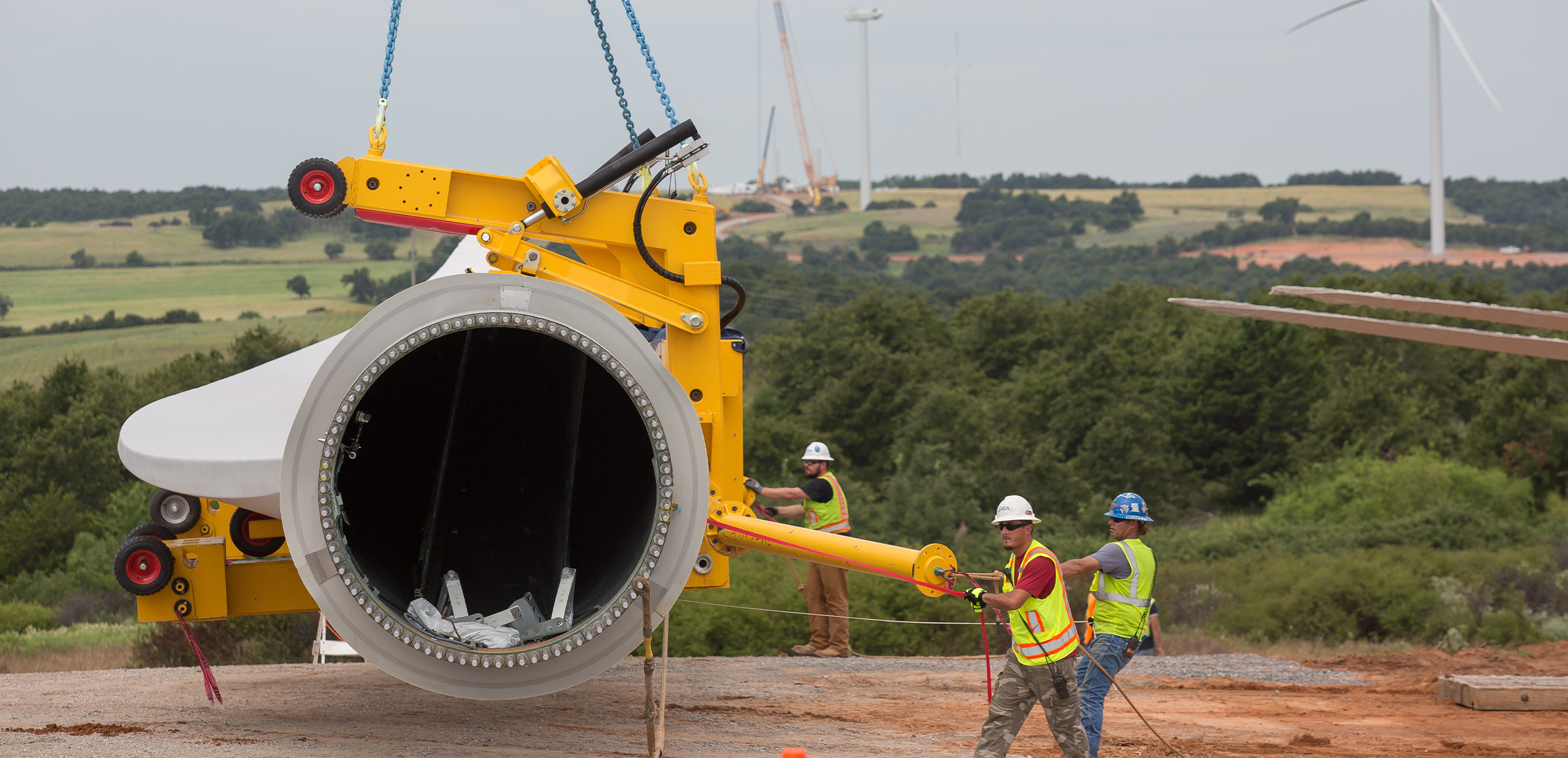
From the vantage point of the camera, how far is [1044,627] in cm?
797

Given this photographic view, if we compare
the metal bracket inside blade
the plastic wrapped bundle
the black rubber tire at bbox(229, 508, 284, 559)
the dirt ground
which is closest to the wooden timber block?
the metal bracket inside blade

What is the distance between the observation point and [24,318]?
281 feet

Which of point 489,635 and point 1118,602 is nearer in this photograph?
point 489,635

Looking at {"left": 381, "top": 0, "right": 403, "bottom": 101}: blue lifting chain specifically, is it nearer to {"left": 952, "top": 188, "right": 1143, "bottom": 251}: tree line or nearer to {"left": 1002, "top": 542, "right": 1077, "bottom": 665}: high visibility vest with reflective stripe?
{"left": 1002, "top": 542, "right": 1077, "bottom": 665}: high visibility vest with reflective stripe

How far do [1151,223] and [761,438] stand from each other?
14521 cm

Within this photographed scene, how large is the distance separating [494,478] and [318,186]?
2722mm

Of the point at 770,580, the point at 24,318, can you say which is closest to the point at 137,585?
the point at 770,580

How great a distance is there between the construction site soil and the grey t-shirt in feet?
5.23

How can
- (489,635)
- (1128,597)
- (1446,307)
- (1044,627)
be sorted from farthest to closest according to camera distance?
(1128,597), (489,635), (1044,627), (1446,307)

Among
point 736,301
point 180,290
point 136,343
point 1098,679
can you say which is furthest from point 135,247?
point 1098,679

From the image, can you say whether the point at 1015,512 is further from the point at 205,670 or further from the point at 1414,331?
the point at 205,670

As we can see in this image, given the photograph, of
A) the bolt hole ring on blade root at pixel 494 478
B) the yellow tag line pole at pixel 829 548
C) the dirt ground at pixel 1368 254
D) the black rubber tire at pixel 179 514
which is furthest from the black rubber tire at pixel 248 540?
the dirt ground at pixel 1368 254

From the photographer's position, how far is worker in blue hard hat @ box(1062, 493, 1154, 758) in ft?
28.6

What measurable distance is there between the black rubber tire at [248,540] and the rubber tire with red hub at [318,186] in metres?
2.04
